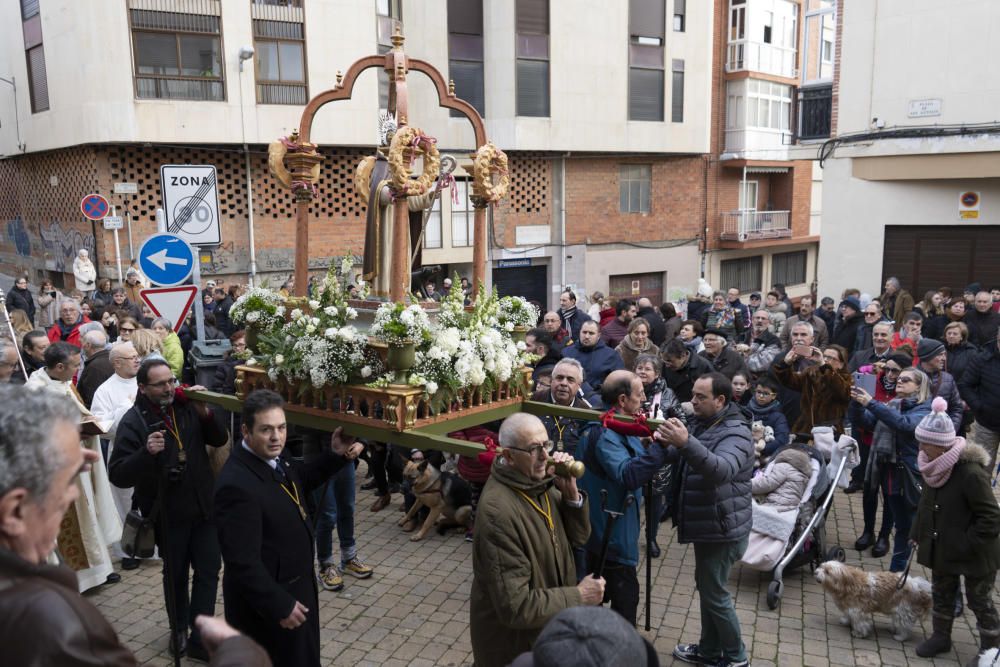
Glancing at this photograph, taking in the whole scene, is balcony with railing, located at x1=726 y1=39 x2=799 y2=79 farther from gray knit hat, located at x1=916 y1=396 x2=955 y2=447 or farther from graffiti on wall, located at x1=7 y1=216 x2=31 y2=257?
gray knit hat, located at x1=916 y1=396 x2=955 y2=447

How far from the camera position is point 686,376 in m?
8.35

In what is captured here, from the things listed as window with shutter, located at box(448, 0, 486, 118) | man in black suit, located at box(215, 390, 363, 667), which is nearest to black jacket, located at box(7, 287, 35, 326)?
window with shutter, located at box(448, 0, 486, 118)

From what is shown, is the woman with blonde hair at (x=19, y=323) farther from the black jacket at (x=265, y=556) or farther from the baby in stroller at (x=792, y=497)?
the baby in stroller at (x=792, y=497)

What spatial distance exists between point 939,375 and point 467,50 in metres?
17.5

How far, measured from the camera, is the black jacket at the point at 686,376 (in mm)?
8273

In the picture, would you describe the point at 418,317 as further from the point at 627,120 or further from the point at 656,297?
the point at 656,297

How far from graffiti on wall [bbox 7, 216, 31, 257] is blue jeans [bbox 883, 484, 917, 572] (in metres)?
22.6

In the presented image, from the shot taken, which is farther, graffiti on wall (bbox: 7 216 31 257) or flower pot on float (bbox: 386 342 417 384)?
graffiti on wall (bbox: 7 216 31 257)


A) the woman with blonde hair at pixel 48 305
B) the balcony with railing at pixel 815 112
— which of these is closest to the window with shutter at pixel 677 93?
the balcony with railing at pixel 815 112

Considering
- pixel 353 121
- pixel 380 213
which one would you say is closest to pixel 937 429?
pixel 380 213

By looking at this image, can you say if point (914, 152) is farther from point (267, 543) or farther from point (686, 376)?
point (267, 543)

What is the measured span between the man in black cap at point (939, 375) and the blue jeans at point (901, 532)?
954 millimetres

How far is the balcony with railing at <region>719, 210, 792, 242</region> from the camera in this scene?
2820 centimetres

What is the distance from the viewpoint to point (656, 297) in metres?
26.9
